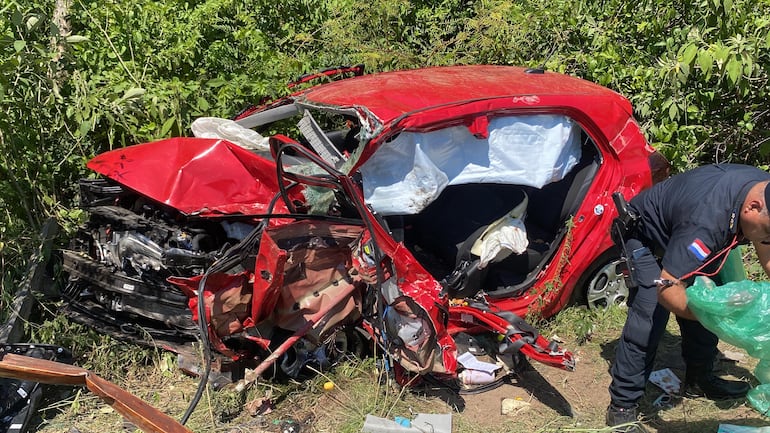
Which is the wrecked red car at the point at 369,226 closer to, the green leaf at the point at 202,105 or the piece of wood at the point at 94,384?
the green leaf at the point at 202,105

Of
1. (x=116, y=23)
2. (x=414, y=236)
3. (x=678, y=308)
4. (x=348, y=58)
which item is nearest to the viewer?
(x=678, y=308)

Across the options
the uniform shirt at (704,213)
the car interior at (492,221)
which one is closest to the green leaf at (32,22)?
the car interior at (492,221)

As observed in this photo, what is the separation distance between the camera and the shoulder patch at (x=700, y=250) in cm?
287

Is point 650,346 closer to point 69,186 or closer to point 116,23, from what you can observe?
point 69,186

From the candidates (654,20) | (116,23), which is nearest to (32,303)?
Result: (116,23)

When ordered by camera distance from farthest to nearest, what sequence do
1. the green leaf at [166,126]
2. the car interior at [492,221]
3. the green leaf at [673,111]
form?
the green leaf at [673,111], the green leaf at [166,126], the car interior at [492,221]

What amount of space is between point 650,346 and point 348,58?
4.30 meters

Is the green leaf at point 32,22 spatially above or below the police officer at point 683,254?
above

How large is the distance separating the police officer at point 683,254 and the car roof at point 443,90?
2.92 ft

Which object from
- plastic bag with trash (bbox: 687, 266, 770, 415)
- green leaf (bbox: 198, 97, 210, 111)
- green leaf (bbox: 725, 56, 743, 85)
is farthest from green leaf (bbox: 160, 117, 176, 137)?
green leaf (bbox: 725, 56, 743, 85)

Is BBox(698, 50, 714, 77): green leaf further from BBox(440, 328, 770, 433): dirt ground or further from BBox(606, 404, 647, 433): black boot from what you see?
BBox(606, 404, 647, 433): black boot

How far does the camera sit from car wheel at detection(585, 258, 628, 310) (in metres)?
4.34

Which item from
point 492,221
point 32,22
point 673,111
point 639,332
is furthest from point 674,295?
point 32,22

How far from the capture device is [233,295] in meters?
3.33
